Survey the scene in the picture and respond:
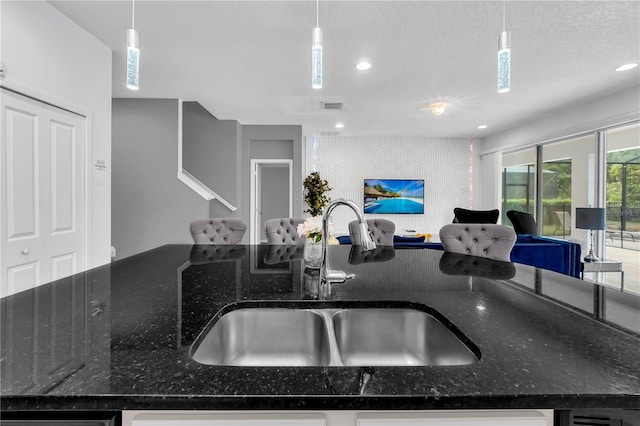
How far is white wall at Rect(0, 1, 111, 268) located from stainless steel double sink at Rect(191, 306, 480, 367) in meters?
2.45

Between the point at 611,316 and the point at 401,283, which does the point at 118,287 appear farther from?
the point at 611,316

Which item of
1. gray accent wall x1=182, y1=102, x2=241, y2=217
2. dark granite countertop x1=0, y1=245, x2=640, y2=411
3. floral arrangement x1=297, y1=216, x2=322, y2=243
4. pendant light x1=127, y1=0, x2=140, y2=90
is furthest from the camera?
gray accent wall x1=182, y1=102, x2=241, y2=217

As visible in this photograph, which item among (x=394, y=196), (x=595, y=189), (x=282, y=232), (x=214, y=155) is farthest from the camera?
(x=394, y=196)

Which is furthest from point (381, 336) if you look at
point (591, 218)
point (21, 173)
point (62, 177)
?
point (591, 218)

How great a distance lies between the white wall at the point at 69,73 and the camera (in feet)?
7.06

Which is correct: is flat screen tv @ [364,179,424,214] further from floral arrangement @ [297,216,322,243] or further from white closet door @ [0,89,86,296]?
floral arrangement @ [297,216,322,243]

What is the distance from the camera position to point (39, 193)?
92.9 inches

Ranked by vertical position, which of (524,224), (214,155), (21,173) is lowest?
(524,224)

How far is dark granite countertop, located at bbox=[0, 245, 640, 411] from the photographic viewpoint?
0.46 meters

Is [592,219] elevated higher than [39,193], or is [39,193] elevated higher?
[39,193]

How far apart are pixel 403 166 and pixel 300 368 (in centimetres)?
737

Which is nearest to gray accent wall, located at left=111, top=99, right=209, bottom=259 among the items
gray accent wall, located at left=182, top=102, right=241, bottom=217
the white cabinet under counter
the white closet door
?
gray accent wall, located at left=182, top=102, right=241, bottom=217

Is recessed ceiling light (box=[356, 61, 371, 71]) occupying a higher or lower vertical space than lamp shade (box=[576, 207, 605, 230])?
higher

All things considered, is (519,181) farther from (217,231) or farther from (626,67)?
(217,231)
